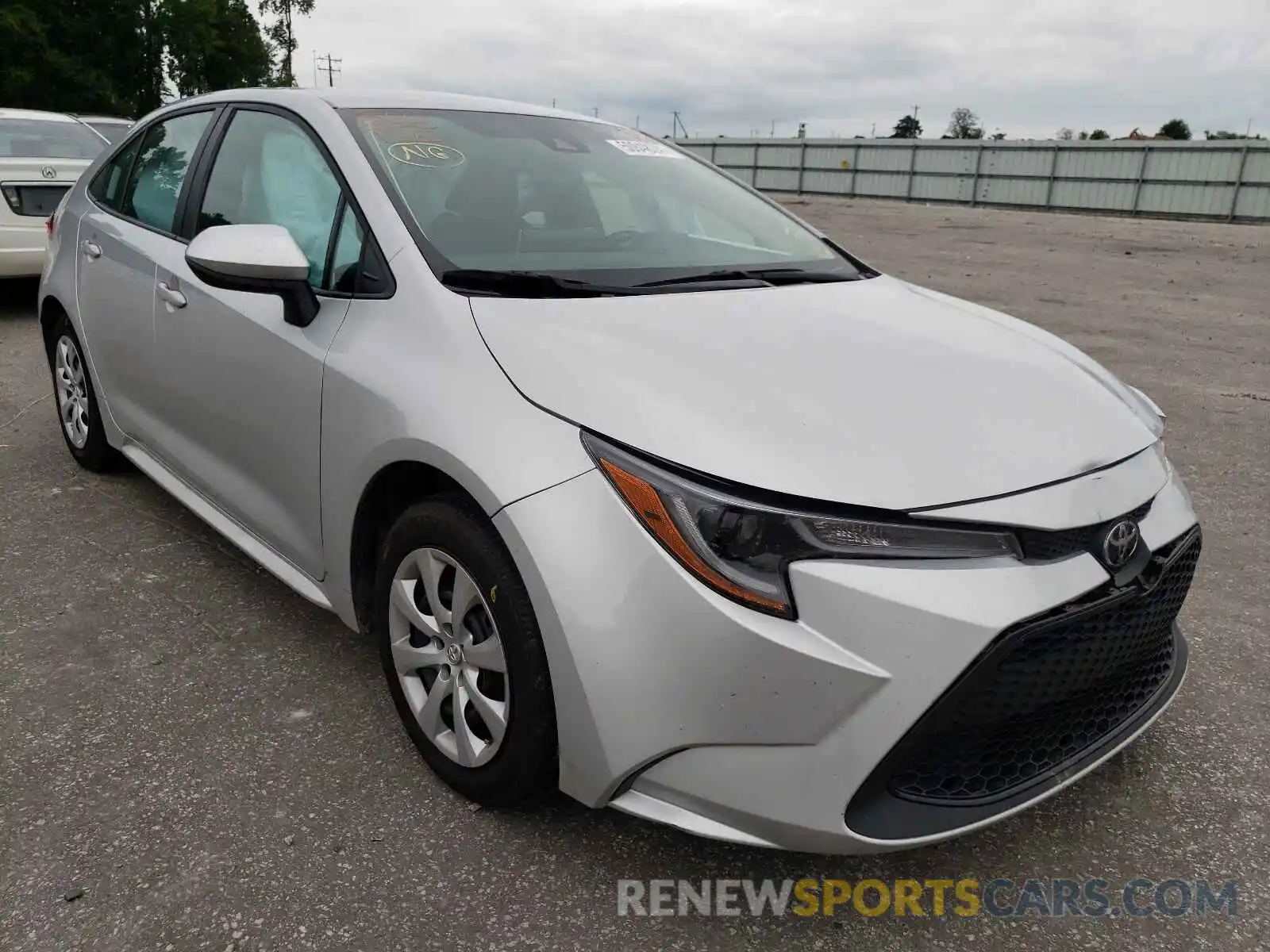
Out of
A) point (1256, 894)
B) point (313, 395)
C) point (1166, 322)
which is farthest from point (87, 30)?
point (1256, 894)

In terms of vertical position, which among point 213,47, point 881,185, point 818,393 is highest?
point 213,47

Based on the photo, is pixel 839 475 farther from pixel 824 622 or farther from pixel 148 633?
pixel 148 633

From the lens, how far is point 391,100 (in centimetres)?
280

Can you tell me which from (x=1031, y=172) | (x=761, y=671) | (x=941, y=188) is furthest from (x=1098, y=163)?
(x=761, y=671)

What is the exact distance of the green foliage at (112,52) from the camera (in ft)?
76.5

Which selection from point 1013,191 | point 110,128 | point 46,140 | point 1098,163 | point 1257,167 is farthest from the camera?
point 1013,191

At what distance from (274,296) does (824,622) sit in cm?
169

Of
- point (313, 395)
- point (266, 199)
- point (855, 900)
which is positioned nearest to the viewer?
point (855, 900)

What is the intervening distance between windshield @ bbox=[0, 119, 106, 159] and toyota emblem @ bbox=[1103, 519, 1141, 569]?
785 centimetres

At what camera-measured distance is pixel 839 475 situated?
64.5 inches

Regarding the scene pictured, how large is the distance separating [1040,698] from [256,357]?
201 centimetres

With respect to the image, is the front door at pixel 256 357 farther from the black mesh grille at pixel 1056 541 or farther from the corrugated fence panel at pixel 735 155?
the corrugated fence panel at pixel 735 155

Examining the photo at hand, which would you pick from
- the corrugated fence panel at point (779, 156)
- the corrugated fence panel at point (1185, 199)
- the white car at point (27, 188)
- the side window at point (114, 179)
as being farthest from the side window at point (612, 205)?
the corrugated fence panel at point (779, 156)

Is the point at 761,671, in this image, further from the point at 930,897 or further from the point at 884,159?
the point at 884,159
